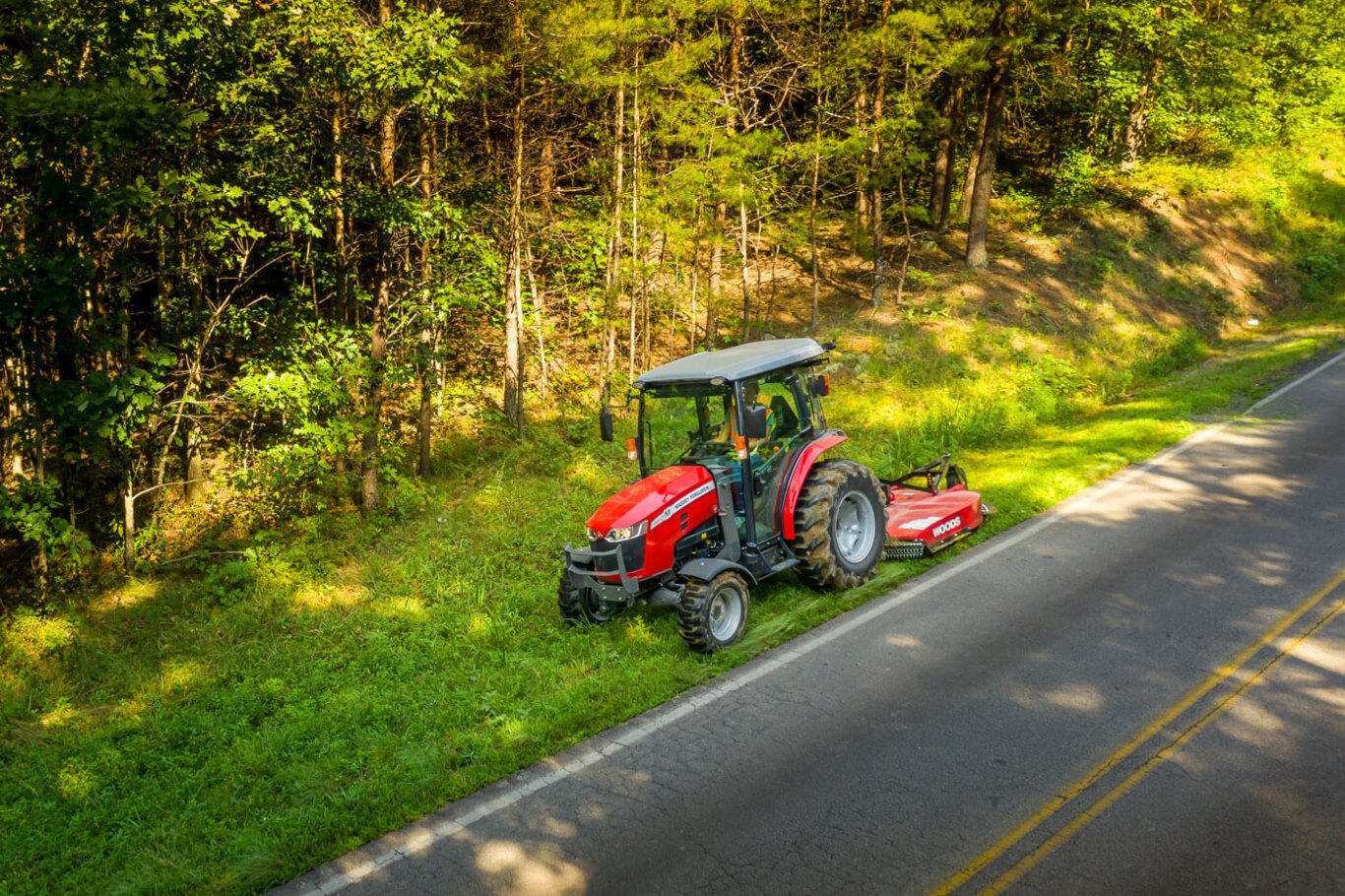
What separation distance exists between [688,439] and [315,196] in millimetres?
5831

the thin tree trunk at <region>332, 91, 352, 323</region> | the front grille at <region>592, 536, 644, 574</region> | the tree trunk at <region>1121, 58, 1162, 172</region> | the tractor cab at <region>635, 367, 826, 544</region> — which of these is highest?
the tree trunk at <region>1121, 58, 1162, 172</region>

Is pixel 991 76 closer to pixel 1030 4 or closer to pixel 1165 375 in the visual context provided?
pixel 1030 4

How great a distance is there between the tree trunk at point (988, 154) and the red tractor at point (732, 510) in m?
13.6

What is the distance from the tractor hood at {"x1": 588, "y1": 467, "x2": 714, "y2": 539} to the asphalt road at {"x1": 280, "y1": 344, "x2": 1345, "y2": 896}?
168 cm

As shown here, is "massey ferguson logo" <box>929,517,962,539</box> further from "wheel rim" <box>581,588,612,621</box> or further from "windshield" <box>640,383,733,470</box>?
"wheel rim" <box>581,588,612,621</box>

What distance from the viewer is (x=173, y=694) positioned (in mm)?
9320

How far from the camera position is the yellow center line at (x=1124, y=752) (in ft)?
18.9

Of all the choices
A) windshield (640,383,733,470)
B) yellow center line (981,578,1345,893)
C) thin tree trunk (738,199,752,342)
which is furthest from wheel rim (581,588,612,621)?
thin tree trunk (738,199,752,342)

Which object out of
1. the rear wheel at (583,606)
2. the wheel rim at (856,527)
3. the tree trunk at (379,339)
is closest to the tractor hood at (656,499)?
the rear wheel at (583,606)

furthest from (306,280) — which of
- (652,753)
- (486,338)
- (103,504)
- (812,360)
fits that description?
(652,753)

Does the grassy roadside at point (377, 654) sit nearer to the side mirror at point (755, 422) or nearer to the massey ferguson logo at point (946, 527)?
the massey ferguson logo at point (946, 527)

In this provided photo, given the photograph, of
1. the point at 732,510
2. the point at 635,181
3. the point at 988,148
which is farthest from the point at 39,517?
the point at 988,148

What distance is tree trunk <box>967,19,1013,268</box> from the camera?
21.9 meters

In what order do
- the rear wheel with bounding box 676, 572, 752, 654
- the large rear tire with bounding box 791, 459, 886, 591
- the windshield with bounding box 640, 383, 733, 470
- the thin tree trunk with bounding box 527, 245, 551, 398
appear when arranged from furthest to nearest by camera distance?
1. the thin tree trunk with bounding box 527, 245, 551, 398
2. the large rear tire with bounding box 791, 459, 886, 591
3. the windshield with bounding box 640, 383, 733, 470
4. the rear wheel with bounding box 676, 572, 752, 654
